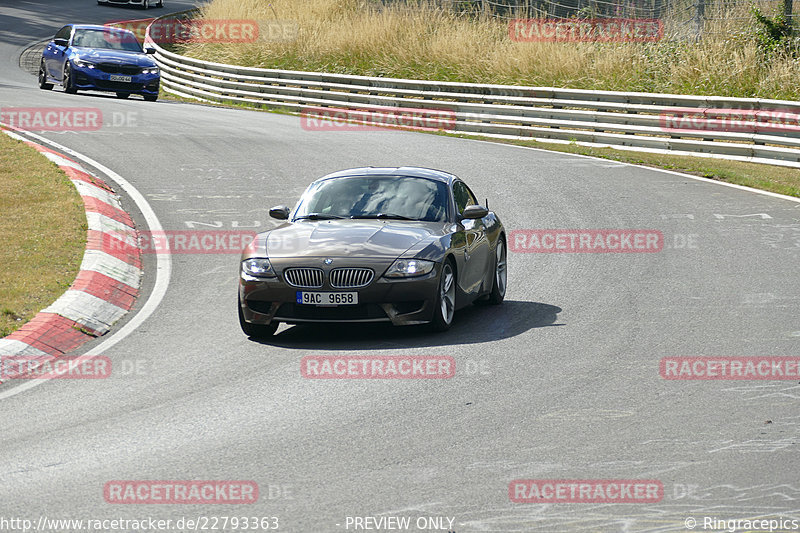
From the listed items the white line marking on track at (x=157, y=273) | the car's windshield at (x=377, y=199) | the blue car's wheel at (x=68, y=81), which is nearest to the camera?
the white line marking on track at (x=157, y=273)

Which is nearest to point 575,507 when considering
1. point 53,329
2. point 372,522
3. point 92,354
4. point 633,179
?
point 372,522

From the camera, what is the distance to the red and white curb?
9914 millimetres

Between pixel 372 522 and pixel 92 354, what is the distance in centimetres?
481

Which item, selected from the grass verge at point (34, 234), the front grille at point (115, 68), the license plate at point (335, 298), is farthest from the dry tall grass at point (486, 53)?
the license plate at point (335, 298)

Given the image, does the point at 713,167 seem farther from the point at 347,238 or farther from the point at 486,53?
the point at 347,238

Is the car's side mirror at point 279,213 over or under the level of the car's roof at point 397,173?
under

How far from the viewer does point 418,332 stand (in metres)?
10.5

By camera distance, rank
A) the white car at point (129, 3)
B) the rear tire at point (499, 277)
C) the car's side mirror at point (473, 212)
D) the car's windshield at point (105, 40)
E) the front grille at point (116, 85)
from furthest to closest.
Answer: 1. the white car at point (129, 3)
2. the car's windshield at point (105, 40)
3. the front grille at point (116, 85)
4. the rear tire at point (499, 277)
5. the car's side mirror at point (473, 212)

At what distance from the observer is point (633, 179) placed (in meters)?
20.2

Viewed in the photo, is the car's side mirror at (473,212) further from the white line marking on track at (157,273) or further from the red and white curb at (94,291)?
the red and white curb at (94,291)

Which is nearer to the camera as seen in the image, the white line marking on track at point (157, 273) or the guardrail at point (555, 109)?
the white line marking on track at point (157, 273)

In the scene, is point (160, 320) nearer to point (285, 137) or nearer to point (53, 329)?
point (53, 329)

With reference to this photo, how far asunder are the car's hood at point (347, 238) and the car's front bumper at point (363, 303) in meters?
0.29

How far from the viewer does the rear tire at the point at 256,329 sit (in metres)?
10.2
